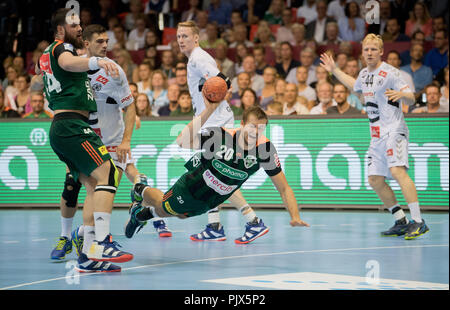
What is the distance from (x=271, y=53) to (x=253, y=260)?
8711 millimetres

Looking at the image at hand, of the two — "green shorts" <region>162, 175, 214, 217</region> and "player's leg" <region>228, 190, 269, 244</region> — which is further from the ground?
"green shorts" <region>162, 175, 214, 217</region>

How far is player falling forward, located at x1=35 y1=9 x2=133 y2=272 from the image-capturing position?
6.40 m

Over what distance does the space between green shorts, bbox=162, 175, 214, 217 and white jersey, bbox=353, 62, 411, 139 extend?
310cm

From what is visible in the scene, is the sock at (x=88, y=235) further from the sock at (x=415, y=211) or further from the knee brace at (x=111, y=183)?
the sock at (x=415, y=211)

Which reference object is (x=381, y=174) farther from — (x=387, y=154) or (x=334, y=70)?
(x=334, y=70)

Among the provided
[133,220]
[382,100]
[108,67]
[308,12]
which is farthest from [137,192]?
[308,12]

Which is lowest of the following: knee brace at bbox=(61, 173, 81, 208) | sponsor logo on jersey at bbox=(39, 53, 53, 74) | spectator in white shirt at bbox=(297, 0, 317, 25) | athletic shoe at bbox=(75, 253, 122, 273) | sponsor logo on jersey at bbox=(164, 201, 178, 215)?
athletic shoe at bbox=(75, 253, 122, 273)

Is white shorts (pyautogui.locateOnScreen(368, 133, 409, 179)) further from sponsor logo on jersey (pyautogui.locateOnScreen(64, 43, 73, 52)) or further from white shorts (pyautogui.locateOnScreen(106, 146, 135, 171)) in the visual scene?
sponsor logo on jersey (pyautogui.locateOnScreen(64, 43, 73, 52))

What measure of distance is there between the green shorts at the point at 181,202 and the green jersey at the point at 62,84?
117cm

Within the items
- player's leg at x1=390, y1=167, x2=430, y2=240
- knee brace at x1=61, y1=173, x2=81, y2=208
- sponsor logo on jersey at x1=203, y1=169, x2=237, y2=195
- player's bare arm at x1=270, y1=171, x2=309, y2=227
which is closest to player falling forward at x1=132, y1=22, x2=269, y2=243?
player's bare arm at x1=270, y1=171, x2=309, y2=227

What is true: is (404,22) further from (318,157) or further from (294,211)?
(294,211)

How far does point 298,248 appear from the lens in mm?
8070

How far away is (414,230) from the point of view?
8898mm

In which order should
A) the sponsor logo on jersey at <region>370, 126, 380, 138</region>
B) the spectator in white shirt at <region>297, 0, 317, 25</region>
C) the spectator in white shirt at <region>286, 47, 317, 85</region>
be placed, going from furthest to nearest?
the spectator in white shirt at <region>297, 0, 317, 25</region> < the spectator in white shirt at <region>286, 47, 317, 85</region> < the sponsor logo on jersey at <region>370, 126, 380, 138</region>
